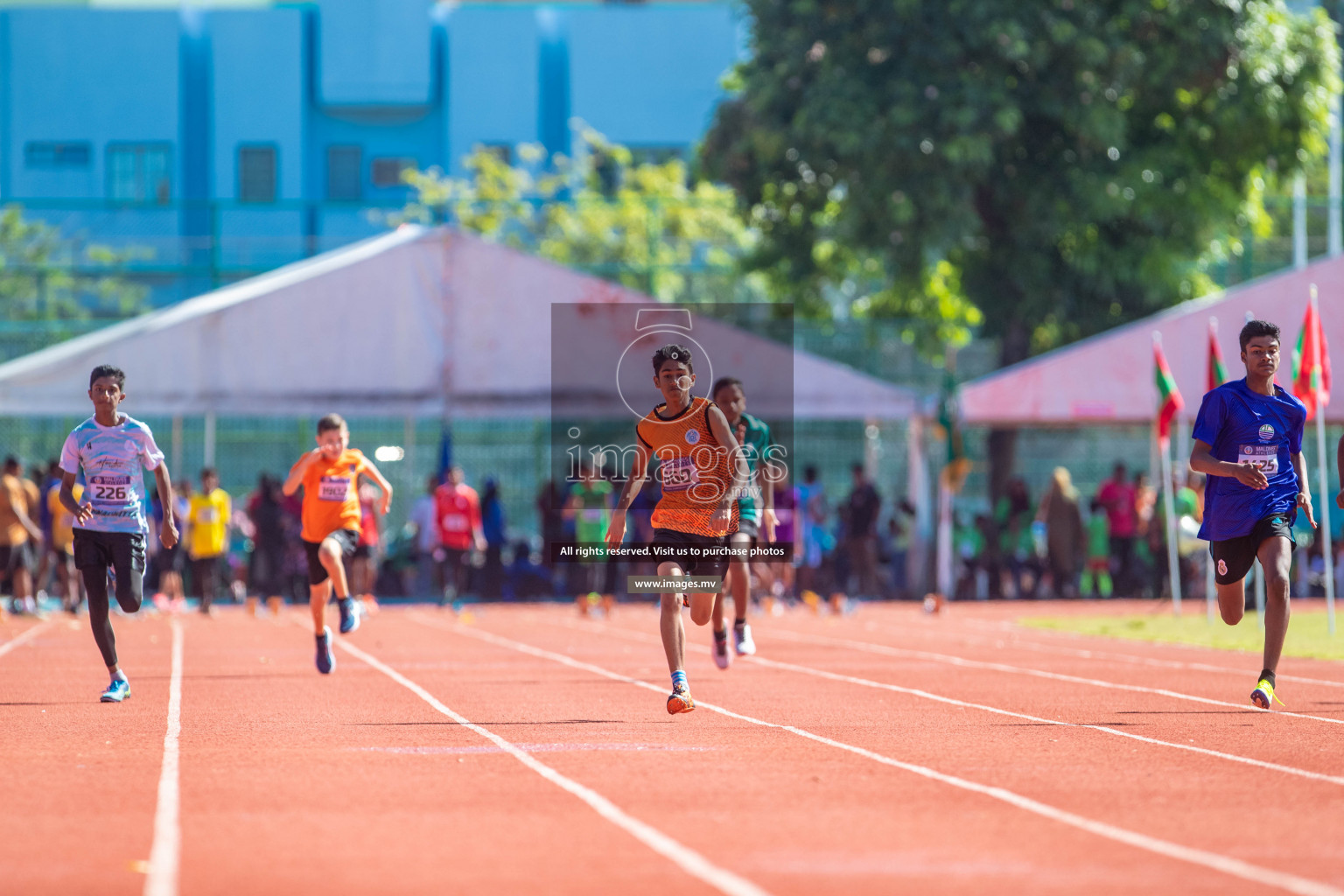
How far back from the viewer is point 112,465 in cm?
1199

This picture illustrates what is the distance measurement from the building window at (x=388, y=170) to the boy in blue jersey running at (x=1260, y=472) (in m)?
44.4

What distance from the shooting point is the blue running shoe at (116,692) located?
12.2 meters

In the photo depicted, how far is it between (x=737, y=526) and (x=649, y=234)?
72.2 ft

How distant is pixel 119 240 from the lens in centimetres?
3312

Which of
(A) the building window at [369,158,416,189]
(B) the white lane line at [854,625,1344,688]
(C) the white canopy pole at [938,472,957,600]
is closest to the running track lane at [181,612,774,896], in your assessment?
(B) the white lane line at [854,625,1344,688]

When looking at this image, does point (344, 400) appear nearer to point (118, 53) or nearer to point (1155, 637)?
point (1155, 637)

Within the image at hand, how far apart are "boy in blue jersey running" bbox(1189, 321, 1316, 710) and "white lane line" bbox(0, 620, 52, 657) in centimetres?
1080

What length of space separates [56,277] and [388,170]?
22495 millimetres

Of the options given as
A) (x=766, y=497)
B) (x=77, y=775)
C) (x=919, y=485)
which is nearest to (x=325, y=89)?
(x=919, y=485)

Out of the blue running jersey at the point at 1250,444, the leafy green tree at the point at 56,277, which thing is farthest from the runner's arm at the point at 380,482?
the leafy green tree at the point at 56,277

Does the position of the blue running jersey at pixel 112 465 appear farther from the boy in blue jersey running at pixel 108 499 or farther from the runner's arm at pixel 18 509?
the runner's arm at pixel 18 509

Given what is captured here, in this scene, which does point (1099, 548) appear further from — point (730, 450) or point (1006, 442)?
point (730, 450)

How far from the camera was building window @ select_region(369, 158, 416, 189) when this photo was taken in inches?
2119

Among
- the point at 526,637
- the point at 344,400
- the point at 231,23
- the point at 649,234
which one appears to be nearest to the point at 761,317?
the point at 649,234
